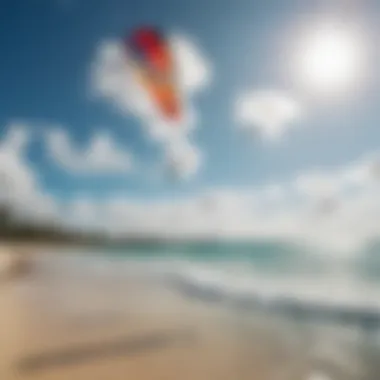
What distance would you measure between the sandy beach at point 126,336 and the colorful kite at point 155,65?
419 mm

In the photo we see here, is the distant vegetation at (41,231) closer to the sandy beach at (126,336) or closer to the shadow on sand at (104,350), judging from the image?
the sandy beach at (126,336)

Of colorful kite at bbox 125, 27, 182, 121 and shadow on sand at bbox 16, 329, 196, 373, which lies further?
colorful kite at bbox 125, 27, 182, 121

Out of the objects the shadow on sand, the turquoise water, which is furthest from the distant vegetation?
the shadow on sand

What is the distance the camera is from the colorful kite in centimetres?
165

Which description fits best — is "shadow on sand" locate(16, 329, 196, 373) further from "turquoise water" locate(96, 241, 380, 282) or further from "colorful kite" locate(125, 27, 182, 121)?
"colorful kite" locate(125, 27, 182, 121)

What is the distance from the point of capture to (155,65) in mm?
1660

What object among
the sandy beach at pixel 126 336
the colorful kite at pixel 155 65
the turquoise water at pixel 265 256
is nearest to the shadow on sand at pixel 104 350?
the sandy beach at pixel 126 336

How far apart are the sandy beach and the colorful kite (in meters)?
0.42

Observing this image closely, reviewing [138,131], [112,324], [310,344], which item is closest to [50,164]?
[138,131]

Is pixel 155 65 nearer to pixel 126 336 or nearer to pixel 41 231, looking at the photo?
pixel 41 231

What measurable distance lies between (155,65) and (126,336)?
0.63 metres

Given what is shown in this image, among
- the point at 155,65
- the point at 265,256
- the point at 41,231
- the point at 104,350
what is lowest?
the point at 104,350

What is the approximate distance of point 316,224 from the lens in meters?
1.62

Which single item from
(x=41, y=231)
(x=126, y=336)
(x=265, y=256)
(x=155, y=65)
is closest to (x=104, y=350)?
(x=126, y=336)
